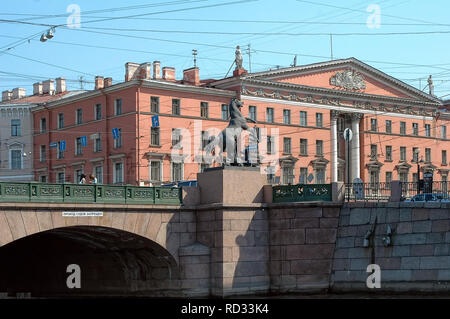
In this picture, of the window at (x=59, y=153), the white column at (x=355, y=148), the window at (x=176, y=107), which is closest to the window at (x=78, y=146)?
the window at (x=59, y=153)

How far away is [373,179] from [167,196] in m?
38.0

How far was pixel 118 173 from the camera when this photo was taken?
191 ft

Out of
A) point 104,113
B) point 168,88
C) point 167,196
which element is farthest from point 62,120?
point 167,196

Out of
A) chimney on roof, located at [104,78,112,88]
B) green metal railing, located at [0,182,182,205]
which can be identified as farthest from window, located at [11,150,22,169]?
green metal railing, located at [0,182,182,205]

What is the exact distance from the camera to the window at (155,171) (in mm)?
57469

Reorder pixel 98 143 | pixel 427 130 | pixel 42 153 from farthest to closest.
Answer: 1. pixel 427 130
2. pixel 42 153
3. pixel 98 143

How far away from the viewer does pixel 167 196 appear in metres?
33.9

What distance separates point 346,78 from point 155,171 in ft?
59.6

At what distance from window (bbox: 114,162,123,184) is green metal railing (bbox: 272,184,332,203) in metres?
24.8

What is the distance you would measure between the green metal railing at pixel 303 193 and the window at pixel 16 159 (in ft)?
121

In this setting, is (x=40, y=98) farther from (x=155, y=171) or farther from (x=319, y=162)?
(x=319, y=162)

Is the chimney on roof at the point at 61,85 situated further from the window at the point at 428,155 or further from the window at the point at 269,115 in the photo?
the window at the point at 428,155

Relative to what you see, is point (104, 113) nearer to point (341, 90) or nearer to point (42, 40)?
point (341, 90)

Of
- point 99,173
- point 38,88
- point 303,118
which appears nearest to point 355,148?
point 303,118
